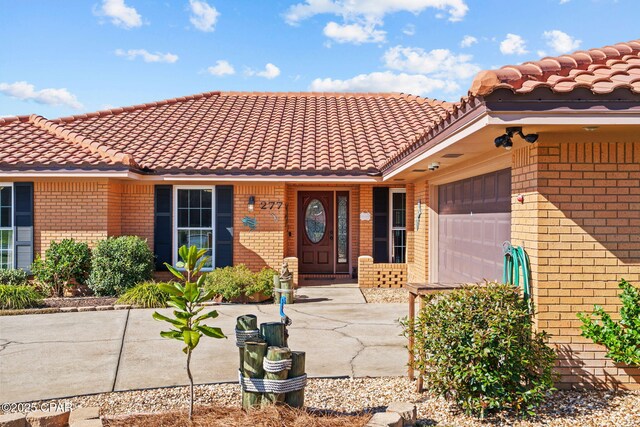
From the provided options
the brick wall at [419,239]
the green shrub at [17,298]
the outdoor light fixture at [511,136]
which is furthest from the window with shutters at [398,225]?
the outdoor light fixture at [511,136]

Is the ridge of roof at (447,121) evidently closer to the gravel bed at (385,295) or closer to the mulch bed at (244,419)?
the mulch bed at (244,419)

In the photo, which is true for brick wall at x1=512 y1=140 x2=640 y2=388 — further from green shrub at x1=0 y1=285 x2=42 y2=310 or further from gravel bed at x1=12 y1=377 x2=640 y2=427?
green shrub at x1=0 y1=285 x2=42 y2=310

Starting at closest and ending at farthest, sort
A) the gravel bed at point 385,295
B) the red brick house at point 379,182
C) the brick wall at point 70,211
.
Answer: the red brick house at point 379,182 → the gravel bed at point 385,295 → the brick wall at point 70,211

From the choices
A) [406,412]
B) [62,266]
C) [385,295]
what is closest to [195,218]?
[62,266]

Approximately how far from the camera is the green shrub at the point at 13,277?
11.8 metres

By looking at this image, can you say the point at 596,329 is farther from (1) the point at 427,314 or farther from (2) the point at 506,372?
(1) the point at 427,314

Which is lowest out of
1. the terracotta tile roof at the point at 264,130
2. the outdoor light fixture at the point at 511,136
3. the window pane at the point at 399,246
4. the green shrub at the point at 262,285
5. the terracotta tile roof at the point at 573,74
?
the green shrub at the point at 262,285

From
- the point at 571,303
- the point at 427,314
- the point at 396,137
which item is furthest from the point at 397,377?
the point at 396,137

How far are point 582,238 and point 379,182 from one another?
7.55 meters

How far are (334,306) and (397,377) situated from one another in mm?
4755

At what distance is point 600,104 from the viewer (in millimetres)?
4660

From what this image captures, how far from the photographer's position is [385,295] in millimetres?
12039

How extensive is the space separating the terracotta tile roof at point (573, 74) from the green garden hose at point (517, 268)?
1.84 meters

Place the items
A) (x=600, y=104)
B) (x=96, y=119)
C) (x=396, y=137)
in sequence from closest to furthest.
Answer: (x=600, y=104)
(x=396, y=137)
(x=96, y=119)
